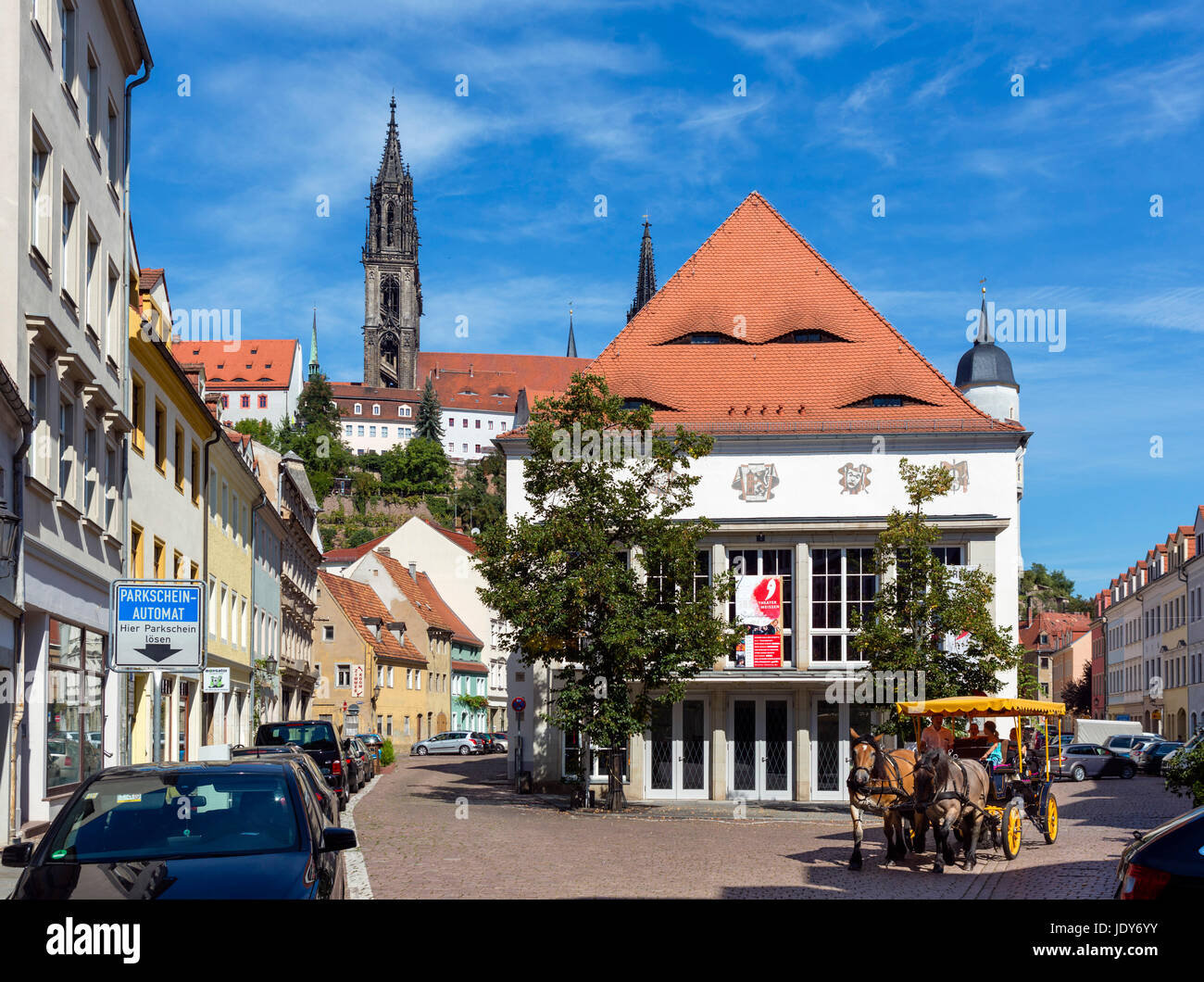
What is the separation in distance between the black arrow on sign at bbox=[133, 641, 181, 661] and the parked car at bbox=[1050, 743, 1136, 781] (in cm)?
4196

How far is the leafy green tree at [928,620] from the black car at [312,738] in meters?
11.1

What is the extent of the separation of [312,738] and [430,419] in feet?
449

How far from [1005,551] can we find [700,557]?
7250 mm

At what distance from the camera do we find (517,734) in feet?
126

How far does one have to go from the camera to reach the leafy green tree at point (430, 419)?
165625mm

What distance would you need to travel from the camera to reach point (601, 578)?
27.8m

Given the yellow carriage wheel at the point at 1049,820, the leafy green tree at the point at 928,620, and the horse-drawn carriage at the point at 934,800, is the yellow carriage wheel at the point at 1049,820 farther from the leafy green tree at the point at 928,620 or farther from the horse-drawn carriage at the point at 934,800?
the leafy green tree at the point at 928,620

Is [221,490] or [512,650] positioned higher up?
[221,490]

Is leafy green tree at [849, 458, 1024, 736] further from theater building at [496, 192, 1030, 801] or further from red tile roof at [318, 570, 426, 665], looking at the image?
red tile roof at [318, 570, 426, 665]

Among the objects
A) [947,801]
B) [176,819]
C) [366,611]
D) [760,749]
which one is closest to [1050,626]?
[366,611]

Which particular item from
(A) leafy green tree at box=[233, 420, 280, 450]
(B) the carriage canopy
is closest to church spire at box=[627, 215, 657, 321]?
(A) leafy green tree at box=[233, 420, 280, 450]

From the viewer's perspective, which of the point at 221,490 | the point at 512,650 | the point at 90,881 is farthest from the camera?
the point at 221,490

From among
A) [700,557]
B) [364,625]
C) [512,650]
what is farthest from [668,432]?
[364,625]

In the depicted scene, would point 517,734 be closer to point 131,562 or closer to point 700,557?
point 700,557
